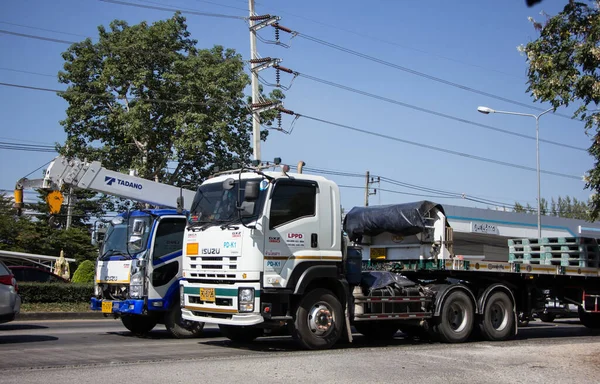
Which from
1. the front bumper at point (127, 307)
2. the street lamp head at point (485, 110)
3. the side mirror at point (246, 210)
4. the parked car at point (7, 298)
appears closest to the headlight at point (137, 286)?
the front bumper at point (127, 307)

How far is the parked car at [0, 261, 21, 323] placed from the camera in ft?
38.6

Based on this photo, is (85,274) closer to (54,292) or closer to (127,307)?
(54,292)

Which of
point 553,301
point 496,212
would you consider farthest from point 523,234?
point 553,301

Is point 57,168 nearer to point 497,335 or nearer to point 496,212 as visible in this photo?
point 497,335

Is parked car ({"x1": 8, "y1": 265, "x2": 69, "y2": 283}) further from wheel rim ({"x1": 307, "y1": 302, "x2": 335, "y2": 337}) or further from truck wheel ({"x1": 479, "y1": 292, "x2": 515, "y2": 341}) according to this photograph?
truck wheel ({"x1": 479, "y1": 292, "x2": 515, "y2": 341})

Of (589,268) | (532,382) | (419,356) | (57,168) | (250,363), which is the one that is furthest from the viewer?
(589,268)

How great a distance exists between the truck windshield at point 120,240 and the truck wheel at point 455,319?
6043 mm

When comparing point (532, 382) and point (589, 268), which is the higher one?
point (589, 268)

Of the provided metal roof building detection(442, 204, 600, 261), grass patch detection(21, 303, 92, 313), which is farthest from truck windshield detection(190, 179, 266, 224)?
metal roof building detection(442, 204, 600, 261)

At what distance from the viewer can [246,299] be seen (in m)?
10.5

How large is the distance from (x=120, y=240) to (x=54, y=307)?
8.77 m

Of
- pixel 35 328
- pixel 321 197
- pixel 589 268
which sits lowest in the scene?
pixel 35 328

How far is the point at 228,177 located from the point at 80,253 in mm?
35078

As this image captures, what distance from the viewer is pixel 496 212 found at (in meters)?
40.0
